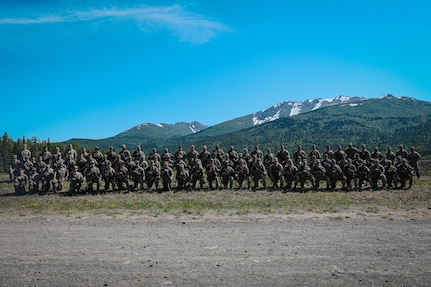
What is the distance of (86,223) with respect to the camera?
1314 cm

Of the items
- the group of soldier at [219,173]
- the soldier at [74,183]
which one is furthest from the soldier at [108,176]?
the soldier at [74,183]

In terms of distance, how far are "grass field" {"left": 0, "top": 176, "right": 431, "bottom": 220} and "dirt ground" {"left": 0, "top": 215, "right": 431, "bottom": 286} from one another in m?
2.13

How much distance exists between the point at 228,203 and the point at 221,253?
9.06 metres

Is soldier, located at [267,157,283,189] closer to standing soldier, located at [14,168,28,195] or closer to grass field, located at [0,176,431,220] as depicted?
grass field, located at [0,176,431,220]

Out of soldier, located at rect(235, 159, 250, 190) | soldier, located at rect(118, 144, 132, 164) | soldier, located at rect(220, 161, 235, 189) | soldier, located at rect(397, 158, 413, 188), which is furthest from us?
soldier, located at rect(118, 144, 132, 164)

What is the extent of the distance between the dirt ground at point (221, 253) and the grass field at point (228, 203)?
2.13 metres

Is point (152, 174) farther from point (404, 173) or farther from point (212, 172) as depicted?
point (404, 173)

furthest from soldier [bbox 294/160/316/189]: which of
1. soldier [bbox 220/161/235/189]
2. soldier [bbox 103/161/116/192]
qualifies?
soldier [bbox 103/161/116/192]

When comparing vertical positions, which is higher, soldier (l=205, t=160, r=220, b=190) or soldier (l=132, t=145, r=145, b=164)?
soldier (l=132, t=145, r=145, b=164)

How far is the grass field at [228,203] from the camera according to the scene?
1496 cm

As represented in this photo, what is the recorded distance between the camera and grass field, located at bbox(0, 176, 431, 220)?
15.0 meters

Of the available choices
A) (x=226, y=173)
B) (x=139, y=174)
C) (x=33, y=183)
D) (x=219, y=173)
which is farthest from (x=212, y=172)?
(x=33, y=183)

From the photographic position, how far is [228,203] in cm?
1767

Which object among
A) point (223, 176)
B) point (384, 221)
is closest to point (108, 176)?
point (223, 176)
